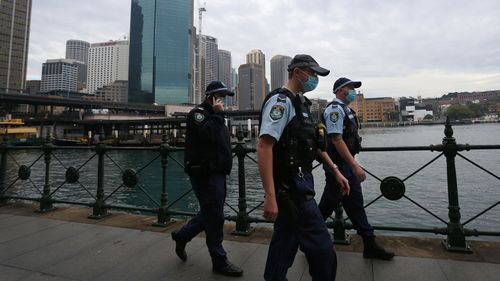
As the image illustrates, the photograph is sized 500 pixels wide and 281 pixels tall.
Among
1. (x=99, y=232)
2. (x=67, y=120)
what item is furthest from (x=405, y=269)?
(x=67, y=120)

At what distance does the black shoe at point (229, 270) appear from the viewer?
3.22 metres

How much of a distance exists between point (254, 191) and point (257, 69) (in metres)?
155

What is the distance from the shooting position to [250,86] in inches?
6344

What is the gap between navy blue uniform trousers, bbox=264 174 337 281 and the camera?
84.5 inches

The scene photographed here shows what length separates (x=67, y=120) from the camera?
3155 inches

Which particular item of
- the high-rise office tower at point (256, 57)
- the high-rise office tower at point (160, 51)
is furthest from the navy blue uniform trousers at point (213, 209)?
the high-rise office tower at point (256, 57)

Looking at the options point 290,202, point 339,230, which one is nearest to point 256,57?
point 339,230

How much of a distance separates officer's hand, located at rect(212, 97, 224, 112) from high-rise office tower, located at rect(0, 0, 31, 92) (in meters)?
141

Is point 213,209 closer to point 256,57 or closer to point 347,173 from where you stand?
point 347,173

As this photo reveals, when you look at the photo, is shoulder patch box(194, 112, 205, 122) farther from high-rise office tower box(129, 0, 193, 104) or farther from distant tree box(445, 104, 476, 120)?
distant tree box(445, 104, 476, 120)

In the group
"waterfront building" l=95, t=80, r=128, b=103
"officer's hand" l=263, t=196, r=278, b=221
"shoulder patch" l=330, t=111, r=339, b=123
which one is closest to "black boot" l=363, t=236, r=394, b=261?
"shoulder patch" l=330, t=111, r=339, b=123

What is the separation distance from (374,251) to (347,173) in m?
0.89

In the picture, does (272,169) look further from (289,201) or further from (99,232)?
(99,232)

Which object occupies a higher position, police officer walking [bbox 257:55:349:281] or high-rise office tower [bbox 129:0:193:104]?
high-rise office tower [bbox 129:0:193:104]
